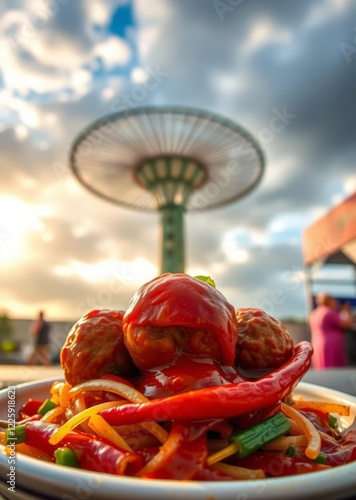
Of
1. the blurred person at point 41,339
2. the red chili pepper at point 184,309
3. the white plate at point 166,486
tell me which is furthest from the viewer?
the blurred person at point 41,339

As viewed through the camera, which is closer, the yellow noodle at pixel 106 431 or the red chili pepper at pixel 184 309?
the yellow noodle at pixel 106 431

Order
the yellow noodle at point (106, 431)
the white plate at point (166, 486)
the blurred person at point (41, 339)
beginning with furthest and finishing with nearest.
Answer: the blurred person at point (41, 339), the yellow noodle at point (106, 431), the white plate at point (166, 486)

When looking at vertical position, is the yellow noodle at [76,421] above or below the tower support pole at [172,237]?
below

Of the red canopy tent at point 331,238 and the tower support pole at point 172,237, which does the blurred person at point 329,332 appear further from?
the tower support pole at point 172,237

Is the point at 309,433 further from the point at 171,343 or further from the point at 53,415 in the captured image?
the point at 53,415

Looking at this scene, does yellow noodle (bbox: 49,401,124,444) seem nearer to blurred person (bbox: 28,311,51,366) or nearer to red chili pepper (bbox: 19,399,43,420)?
red chili pepper (bbox: 19,399,43,420)

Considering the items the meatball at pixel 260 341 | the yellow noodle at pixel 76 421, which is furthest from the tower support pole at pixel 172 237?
the yellow noodle at pixel 76 421

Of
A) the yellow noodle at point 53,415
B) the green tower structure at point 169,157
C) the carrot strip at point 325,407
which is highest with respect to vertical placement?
the green tower structure at point 169,157
